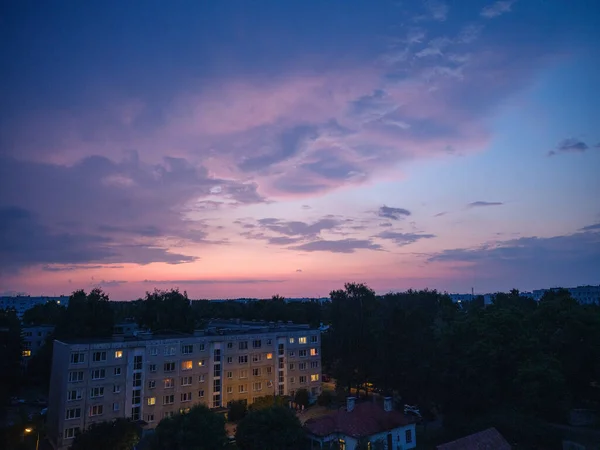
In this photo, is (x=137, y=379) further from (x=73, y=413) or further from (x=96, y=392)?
(x=73, y=413)

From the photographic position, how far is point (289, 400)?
51.0 m

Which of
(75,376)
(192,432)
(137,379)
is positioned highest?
(75,376)

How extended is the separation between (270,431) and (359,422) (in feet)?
23.2

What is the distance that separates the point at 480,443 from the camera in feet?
90.2

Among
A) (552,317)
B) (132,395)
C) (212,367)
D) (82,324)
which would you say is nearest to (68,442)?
(132,395)

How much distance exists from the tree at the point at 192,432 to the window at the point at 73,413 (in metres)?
13.4

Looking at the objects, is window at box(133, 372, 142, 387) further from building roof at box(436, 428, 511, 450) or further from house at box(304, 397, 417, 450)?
building roof at box(436, 428, 511, 450)

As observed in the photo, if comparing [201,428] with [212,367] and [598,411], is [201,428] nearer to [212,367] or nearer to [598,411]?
[212,367]

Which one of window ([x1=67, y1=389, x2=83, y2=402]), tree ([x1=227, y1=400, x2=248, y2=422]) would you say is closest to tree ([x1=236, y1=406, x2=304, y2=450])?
tree ([x1=227, y1=400, x2=248, y2=422])

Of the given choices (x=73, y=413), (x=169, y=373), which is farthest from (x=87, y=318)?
(x=73, y=413)

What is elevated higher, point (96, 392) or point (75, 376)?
point (75, 376)

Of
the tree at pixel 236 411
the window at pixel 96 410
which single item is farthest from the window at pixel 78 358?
the tree at pixel 236 411

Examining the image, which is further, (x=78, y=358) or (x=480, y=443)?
(x=78, y=358)

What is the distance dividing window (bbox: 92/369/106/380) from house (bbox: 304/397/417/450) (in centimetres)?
2064
